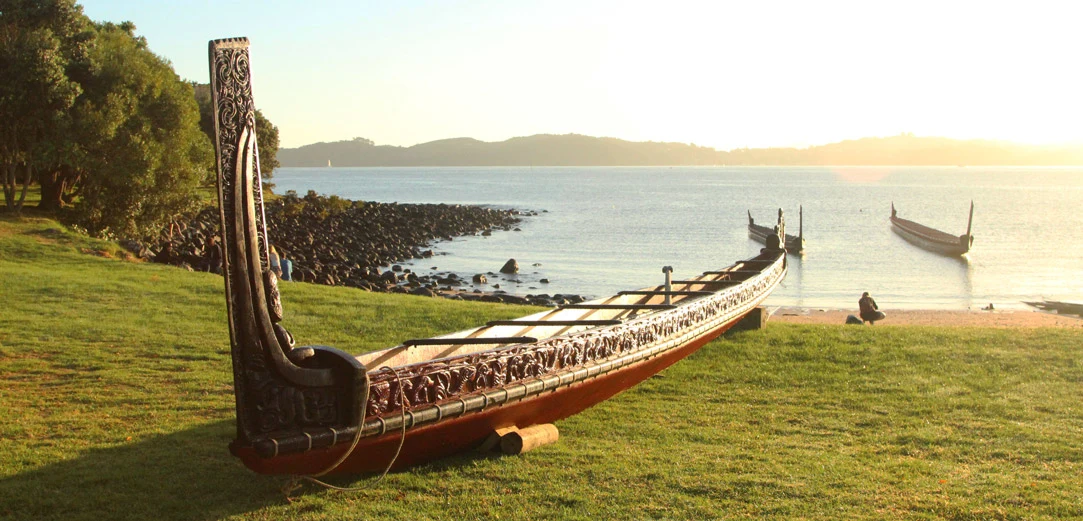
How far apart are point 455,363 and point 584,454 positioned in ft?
4.75

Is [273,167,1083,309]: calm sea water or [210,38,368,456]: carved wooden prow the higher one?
[210,38,368,456]: carved wooden prow

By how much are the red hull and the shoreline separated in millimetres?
16198

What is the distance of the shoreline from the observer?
23.7 metres

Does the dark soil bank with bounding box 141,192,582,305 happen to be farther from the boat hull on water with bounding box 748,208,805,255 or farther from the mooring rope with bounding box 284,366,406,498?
the mooring rope with bounding box 284,366,406,498

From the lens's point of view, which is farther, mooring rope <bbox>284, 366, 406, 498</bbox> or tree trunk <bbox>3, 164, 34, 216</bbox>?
tree trunk <bbox>3, 164, 34, 216</bbox>

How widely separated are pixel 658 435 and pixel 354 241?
3640cm

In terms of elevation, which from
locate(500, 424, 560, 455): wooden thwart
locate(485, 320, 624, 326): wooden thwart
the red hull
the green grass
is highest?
locate(485, 320, 624, 326): wooden thwart

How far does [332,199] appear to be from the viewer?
182 feet

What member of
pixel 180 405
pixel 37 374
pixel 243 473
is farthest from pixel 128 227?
pixel 243 473

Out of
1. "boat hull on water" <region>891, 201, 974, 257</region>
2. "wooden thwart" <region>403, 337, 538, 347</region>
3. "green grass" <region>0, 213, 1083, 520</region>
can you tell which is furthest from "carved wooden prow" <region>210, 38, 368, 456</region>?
"boat hull on water" <region>891, 201, 974, 257</region>

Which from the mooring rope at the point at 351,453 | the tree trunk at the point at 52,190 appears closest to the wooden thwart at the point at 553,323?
the mooring rope at the point at 351,453

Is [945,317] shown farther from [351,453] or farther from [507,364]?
[351,453]

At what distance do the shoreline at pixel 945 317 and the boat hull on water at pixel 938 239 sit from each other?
17358 millimetres

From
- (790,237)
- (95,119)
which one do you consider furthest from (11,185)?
(790,237)
